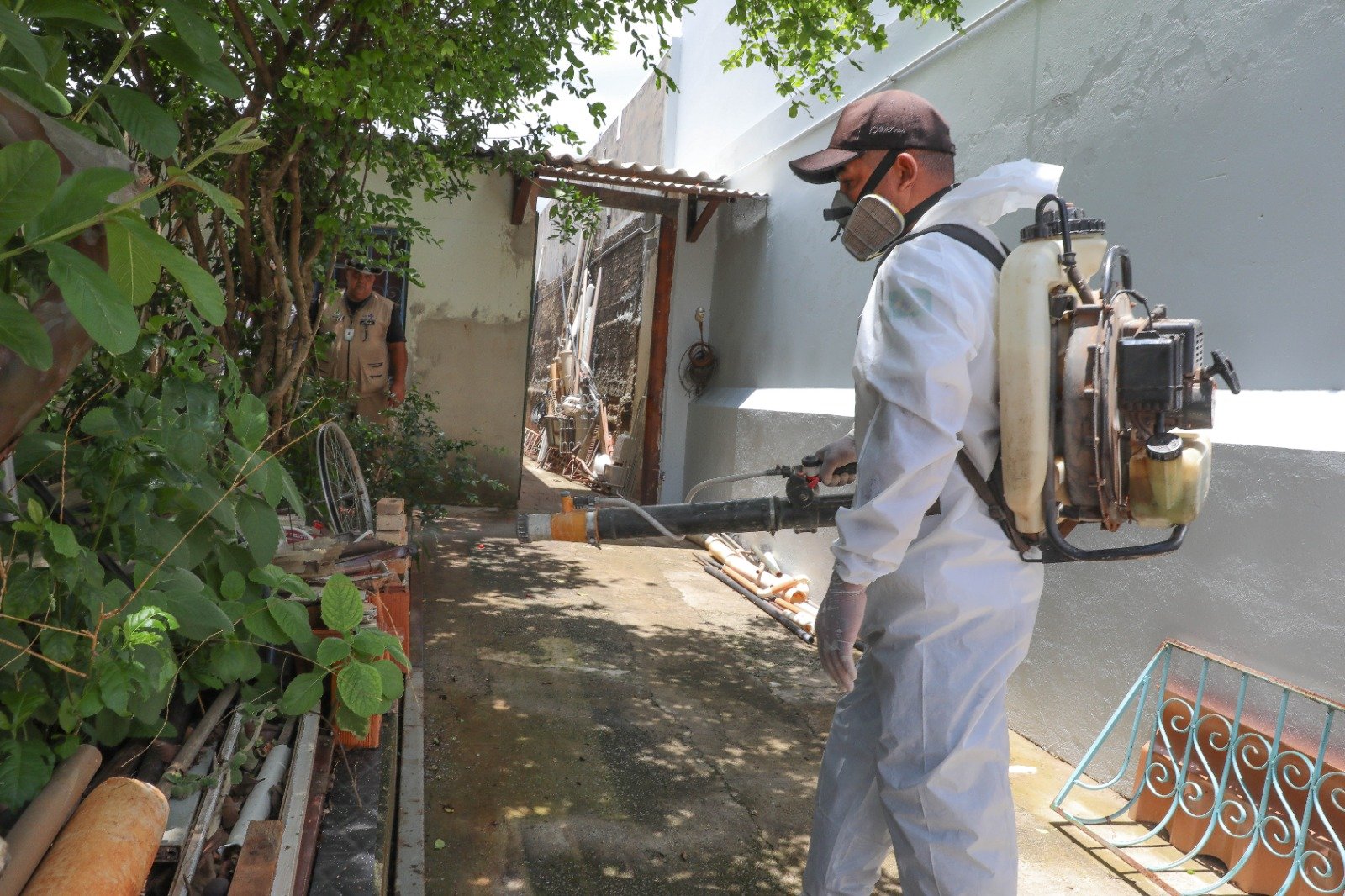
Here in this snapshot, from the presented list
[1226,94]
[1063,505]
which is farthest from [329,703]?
[1226,94]

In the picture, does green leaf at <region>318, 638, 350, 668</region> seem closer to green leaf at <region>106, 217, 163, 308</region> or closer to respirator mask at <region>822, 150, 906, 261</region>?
green leaf at <region>106, 217, 163, 308</region>

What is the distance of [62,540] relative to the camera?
1768mm

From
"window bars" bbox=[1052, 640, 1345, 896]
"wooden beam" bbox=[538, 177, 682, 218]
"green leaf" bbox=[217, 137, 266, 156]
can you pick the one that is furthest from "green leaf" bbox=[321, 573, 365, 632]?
→ "wooden beam" bbox=[538, 177, 682, 218]

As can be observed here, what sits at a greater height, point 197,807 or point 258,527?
point 258,527

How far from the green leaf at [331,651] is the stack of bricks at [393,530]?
1055 millimetres

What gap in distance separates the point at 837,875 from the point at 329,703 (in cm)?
149

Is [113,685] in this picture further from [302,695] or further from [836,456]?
[836,456]

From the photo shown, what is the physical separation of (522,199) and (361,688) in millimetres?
7349

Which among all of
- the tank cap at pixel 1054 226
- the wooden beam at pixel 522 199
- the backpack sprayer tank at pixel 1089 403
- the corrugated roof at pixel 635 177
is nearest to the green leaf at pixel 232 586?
the backpack sprayer tank at pixel 1089 403

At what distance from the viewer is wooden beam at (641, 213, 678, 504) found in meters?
9.90

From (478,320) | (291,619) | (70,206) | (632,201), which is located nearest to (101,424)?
(291,619)

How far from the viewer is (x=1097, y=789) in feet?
12.2

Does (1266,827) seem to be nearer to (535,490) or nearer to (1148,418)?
(1148,418)

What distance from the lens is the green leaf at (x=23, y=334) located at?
1248 mm
